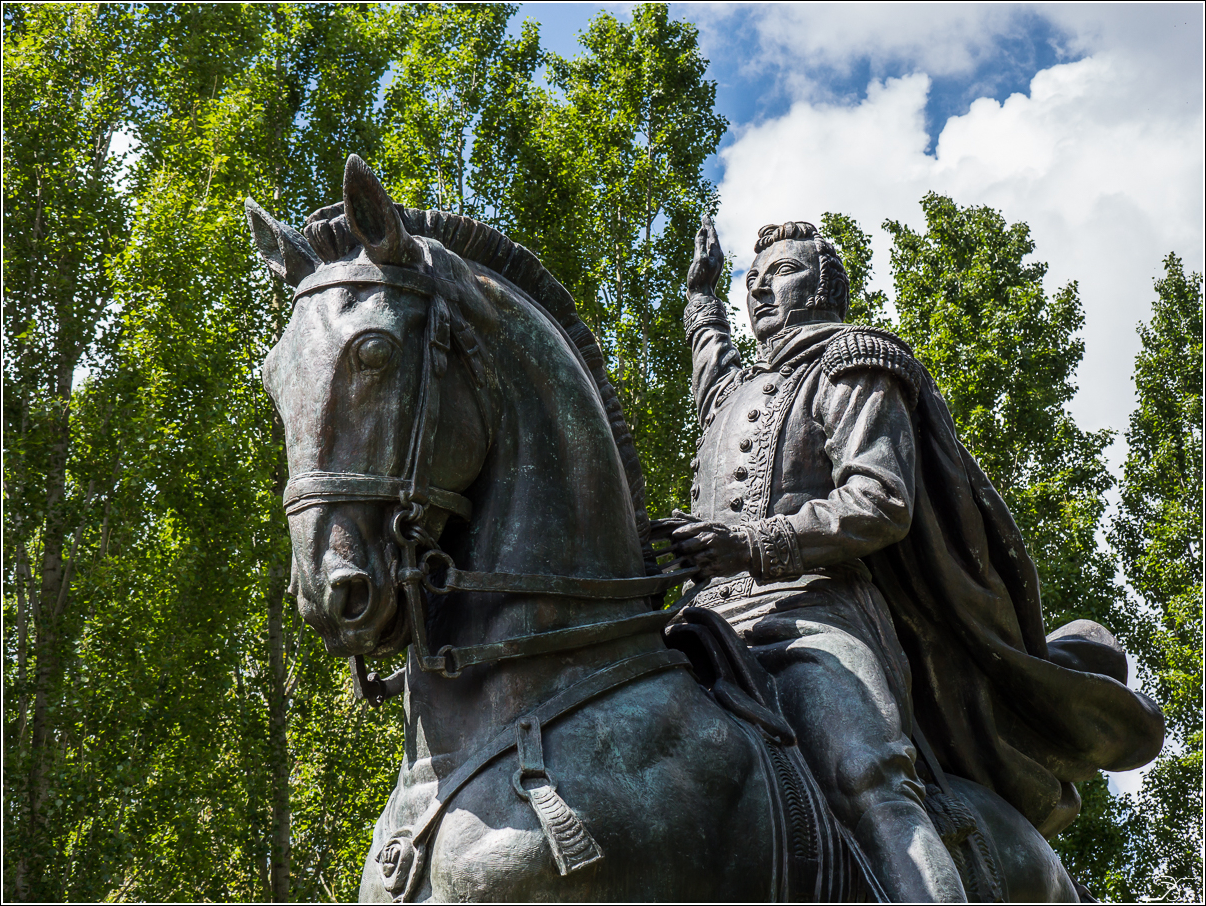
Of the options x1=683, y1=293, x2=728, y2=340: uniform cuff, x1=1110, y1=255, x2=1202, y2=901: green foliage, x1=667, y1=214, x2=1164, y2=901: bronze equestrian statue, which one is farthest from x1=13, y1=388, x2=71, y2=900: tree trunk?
x1=1110, y1=255, x2=1202, y2=901: green foliage

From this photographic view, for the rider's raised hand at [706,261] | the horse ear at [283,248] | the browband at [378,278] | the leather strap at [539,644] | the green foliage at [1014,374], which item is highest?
the green foliage at [1014,374]

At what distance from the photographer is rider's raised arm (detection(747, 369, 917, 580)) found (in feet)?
11.1

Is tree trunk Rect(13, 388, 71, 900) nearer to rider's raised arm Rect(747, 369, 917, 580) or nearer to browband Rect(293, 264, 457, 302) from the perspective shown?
rider's raised arm Rect(747, 369, 917, 580)

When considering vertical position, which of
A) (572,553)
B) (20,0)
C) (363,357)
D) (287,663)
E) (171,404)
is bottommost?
(572,553)

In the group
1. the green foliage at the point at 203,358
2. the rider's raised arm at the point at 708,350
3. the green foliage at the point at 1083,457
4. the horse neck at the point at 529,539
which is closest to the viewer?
the horse neck at the point at 529,539

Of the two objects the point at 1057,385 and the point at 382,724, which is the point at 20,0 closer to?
the point at 382,724

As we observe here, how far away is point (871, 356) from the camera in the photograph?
3791 millimetres

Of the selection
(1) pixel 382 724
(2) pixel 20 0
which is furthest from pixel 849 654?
(2) pixel 20 0

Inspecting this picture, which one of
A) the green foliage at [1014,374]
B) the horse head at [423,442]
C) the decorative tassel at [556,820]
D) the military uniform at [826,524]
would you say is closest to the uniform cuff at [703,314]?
the military uniform at [826,524]

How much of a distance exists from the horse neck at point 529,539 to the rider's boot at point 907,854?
28.5 inches

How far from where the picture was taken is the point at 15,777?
36.5 feet

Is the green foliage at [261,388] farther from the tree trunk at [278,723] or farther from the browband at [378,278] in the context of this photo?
the browband at [378,278]

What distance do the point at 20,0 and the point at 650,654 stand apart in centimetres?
1522

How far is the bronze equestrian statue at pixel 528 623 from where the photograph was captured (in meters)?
2.60
